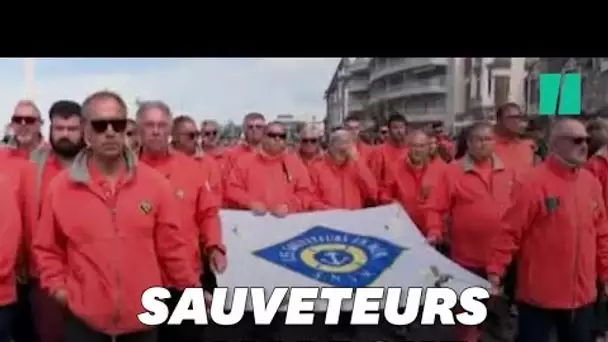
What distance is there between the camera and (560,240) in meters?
2.71

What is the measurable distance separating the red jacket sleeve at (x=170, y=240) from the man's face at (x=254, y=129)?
352 millimetres

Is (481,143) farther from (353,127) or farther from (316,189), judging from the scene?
(316,189)

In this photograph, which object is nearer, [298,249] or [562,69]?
[562,69]

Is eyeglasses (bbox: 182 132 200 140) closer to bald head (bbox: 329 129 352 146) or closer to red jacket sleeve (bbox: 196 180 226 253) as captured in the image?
red jacket sleeve (bbox: 196 180 226 253)

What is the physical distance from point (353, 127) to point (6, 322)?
4.13ft

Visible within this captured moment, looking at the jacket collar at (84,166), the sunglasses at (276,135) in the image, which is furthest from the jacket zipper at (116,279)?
the sunglasses at (276,135)

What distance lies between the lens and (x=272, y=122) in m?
2.89

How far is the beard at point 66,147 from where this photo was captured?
2615 millimetres

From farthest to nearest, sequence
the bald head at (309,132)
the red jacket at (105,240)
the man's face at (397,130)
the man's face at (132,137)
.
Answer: the man's face at (397,130), the bald head at (309,132), the man's face at (132,137), the red jacket at (105,240)

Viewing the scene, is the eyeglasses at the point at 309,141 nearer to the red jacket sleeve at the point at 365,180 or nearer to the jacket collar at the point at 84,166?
the red jacket sleeve at the point at 365,180
